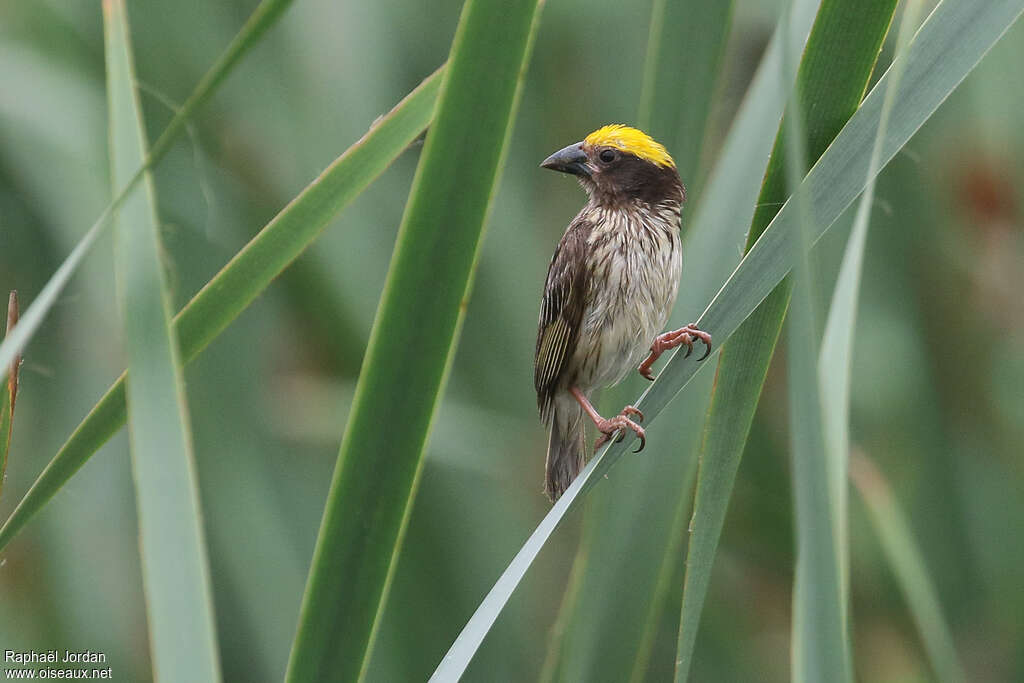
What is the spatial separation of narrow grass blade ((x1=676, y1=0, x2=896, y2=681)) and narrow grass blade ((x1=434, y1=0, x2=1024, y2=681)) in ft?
0.31

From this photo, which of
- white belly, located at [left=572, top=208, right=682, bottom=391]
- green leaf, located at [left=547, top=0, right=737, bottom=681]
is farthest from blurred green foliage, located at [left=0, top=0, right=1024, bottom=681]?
green leaf, located at [left=547, top=0, right=737, bottom=681]

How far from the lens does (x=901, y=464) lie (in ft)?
10.9

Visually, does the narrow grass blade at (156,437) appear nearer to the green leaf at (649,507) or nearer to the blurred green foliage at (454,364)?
the green leaf at (649,507)

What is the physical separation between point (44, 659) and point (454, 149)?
210 cm

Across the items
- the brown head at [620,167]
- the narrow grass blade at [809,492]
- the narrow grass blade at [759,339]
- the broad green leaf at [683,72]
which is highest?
the brown head at [620,167]

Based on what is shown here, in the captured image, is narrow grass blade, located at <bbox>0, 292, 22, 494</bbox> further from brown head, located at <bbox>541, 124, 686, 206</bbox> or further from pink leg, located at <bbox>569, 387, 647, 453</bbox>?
brown head, located at <bbox>541, 124, 686, 206</bbox>

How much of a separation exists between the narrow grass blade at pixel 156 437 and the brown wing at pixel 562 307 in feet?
4.93

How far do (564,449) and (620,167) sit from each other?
780mm

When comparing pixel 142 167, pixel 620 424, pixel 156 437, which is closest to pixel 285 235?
pixel 142 167

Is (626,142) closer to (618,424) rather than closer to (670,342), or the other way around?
(670,342)

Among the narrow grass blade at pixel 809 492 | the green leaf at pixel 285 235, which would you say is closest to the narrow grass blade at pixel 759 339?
the narrow grass blade at pixel 809 492

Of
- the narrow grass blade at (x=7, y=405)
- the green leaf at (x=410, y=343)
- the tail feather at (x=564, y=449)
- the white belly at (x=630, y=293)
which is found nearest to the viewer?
the green leaf at (x=410, y=343)

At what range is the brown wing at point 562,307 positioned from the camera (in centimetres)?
268

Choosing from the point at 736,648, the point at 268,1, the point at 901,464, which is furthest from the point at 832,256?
the point at 268,1
